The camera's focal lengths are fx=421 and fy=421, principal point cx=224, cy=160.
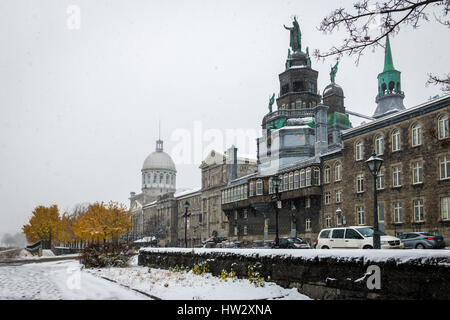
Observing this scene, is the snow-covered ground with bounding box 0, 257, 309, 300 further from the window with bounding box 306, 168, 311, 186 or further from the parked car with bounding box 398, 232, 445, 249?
the window with bounding box 306, 168, 311, 186

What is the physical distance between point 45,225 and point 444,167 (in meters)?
63.6

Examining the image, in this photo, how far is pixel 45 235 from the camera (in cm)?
7350

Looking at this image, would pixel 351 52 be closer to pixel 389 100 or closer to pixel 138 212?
pixel 389 100

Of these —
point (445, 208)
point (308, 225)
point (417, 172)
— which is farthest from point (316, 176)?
point (445, 208)

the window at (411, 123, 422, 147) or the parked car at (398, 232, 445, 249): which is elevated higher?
the window at (411, 123, 422, 147)

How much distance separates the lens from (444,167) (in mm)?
31781

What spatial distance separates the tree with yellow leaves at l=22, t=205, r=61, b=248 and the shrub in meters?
49.7

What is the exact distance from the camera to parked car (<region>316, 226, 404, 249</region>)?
2095 cm

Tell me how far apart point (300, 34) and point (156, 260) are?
186 feet

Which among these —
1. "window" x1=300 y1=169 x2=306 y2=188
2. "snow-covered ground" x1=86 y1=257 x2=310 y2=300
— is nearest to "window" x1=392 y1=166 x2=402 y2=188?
"window" x1=300 y1=169 x2=306 y2=188

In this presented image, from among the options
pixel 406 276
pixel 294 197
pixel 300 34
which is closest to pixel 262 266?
pixel 406 276

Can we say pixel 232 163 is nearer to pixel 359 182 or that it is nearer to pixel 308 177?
pixel 308 177

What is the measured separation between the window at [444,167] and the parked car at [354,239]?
1253 cm

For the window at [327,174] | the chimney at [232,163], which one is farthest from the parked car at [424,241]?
the chimney at [232,163]
